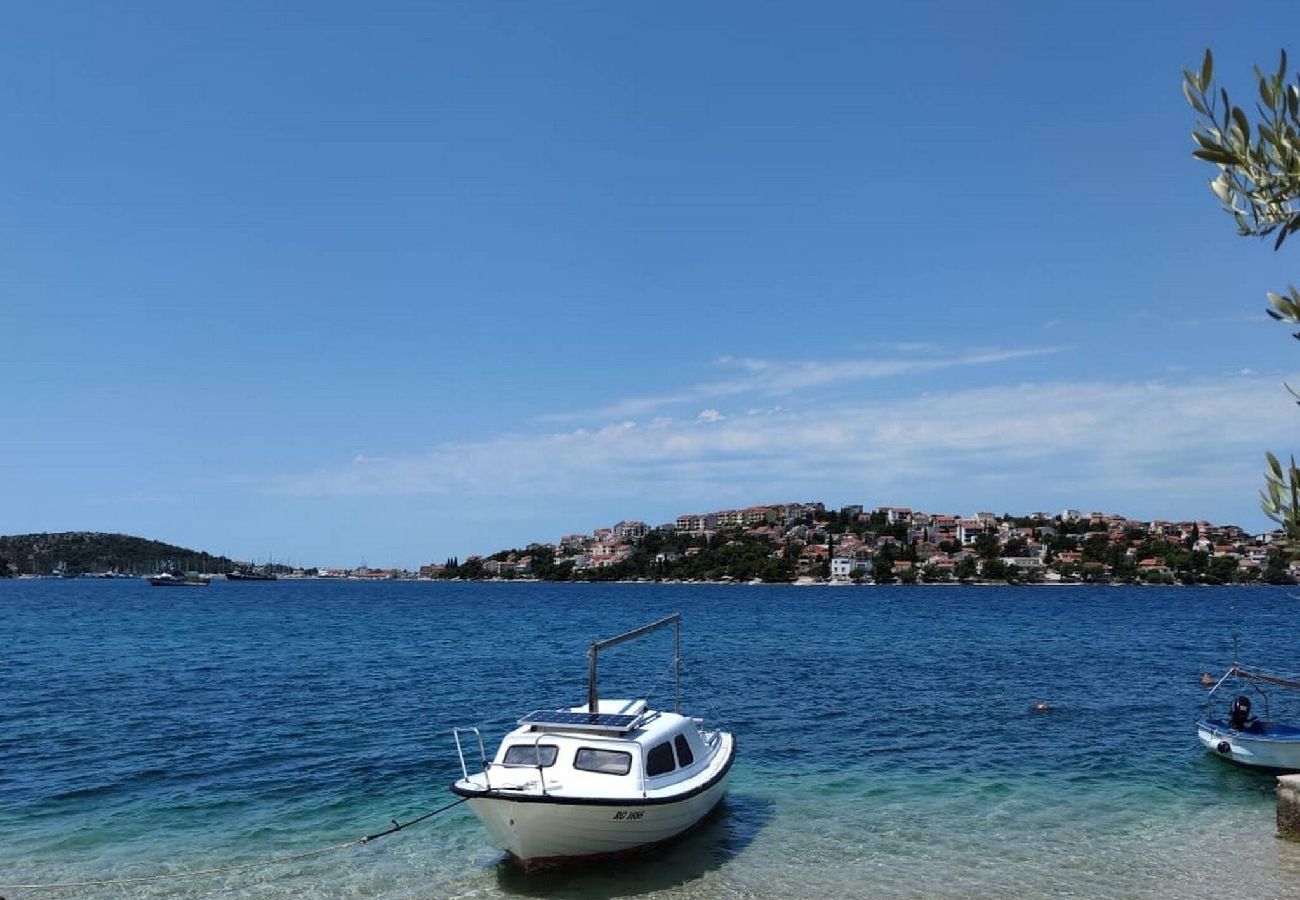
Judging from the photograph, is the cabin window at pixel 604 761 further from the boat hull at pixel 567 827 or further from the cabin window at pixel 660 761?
the boat hull at pixel 567 827

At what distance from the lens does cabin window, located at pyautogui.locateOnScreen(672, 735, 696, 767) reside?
20016 millimetres

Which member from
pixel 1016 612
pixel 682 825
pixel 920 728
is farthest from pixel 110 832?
Answer: pixel 1016 612

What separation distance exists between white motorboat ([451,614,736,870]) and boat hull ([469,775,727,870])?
18mm

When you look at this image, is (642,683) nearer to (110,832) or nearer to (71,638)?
(110,832)

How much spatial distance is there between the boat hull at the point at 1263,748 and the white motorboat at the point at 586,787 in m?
16.5

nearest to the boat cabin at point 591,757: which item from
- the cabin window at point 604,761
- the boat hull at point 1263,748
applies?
the cabin window at point 604,761

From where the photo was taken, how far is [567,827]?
17109 millimetres

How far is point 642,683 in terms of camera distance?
49625mm

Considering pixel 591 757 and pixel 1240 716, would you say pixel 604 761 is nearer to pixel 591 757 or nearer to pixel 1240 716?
pixel 591 757

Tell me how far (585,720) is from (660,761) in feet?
5.78

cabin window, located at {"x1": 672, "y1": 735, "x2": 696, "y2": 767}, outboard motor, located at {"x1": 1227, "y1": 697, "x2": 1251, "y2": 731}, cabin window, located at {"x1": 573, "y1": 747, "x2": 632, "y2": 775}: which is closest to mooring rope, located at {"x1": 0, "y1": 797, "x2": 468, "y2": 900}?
cabin window, located at {"x1": 573, "y1": 747, "x2": 632, "y2": 775}

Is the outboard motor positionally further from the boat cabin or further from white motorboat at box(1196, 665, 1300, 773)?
the boat cabin

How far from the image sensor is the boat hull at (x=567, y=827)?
55.4 ft

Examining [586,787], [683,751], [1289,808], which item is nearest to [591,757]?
[586,787]
